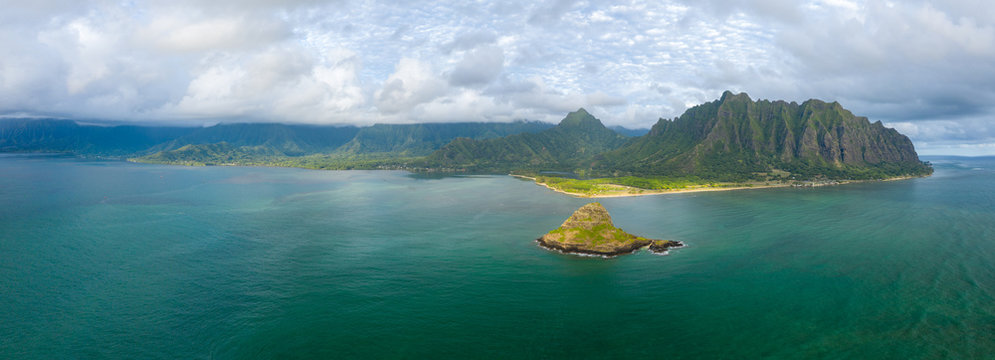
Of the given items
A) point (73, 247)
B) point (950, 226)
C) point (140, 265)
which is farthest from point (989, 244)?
point (73, 247)

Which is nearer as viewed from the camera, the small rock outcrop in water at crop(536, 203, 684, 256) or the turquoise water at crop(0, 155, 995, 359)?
the turquoise water at crop(0, 155, 995, 359)

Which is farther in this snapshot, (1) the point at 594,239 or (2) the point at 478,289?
(1) the point at 594,239

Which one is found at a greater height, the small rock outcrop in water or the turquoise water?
the small rock outcrop in water

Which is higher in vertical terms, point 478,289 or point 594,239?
point 594,239

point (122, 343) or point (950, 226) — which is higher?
point (950, 226)

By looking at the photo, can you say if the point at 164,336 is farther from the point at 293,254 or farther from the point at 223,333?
the point at 293,254
